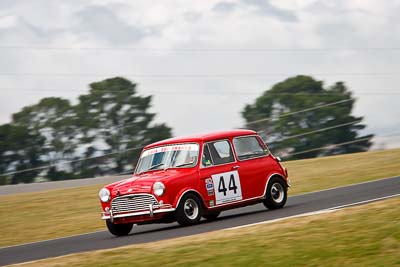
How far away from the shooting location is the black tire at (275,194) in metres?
16.6

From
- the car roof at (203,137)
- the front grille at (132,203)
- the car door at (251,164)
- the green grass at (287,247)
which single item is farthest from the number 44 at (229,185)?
the green grass at (287,247)

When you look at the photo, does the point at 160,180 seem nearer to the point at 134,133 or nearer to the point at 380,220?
the point at 380,220

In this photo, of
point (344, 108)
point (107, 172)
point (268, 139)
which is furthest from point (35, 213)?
point (344, 108)

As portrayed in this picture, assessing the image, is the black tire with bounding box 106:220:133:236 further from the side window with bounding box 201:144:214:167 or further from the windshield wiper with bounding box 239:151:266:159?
the windshield wiper with bounding box 239:151:266:159

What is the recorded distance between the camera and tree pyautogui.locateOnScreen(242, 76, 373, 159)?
59.6m

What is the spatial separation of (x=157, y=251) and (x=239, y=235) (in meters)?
1.26

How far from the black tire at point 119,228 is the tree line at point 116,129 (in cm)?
3280

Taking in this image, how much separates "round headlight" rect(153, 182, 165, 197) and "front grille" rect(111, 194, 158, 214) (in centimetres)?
11

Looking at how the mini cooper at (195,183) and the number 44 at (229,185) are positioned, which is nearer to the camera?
the mini cooper at (195,183)

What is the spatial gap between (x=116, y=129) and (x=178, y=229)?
44566 mm

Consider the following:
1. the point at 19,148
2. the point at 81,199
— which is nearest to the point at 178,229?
the point at 81,199

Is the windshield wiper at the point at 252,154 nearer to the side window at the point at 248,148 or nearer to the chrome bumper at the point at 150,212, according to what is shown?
the side window at the point at 248,148

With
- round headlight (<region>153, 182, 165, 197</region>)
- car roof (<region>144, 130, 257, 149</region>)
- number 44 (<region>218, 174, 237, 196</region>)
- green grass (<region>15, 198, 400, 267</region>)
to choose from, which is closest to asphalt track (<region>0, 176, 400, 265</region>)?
number 44 (<region>218, 174, 237, 196</region>)

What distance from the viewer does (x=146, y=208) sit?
15.0 m
